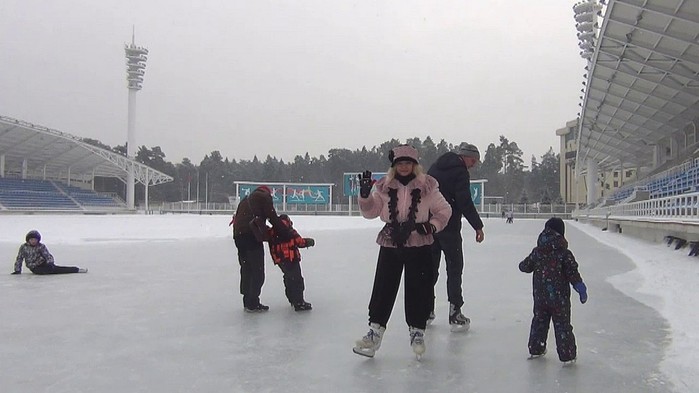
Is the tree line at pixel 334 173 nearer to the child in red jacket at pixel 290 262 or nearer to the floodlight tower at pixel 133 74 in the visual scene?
the floodlight tower at pixel 133 74

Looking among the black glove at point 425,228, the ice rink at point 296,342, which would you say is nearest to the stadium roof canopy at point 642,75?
the ice rink at point 296,342

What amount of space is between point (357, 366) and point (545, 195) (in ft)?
271

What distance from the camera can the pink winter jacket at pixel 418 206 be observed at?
3438 millimetres

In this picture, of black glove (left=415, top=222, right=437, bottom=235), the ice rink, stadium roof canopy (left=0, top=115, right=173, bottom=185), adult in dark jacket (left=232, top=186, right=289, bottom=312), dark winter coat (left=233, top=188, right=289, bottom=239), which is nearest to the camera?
the ice rink

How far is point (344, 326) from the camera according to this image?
15.1ft

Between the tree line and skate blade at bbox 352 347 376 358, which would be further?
the tree line

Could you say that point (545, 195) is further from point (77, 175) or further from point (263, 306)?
point (263, 306)

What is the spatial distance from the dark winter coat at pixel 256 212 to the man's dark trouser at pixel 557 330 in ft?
8.48

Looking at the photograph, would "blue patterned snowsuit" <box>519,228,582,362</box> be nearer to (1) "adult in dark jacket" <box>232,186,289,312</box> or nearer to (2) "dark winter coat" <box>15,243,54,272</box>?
(1) "adult in dark jacket" <box>232,186,289,312</box>

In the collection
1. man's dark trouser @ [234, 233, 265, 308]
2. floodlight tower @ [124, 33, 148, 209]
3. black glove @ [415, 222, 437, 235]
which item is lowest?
man's dark trouser @ [234, 233, 265, 308]

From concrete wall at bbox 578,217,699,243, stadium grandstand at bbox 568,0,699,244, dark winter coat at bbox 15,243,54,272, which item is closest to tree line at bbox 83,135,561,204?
stadium grandstand at bbox 568,0,699,244

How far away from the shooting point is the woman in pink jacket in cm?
343

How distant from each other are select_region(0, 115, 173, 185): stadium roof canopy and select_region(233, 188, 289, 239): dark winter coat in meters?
48.8

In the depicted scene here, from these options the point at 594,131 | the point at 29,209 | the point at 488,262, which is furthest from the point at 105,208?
the point at 488,262
